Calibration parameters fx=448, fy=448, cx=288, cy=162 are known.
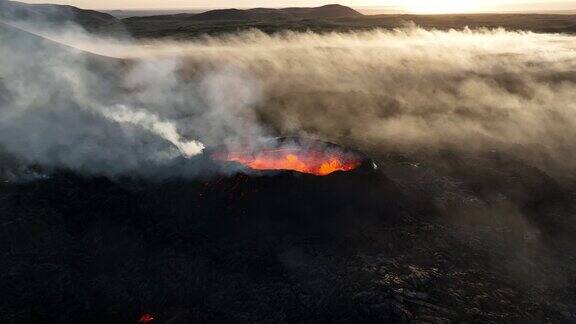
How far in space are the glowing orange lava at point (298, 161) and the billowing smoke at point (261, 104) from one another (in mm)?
2100

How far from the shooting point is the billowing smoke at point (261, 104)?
2939 cm

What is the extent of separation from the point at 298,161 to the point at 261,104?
78.4 ft

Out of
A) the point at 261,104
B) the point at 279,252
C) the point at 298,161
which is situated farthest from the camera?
the point at 261,104

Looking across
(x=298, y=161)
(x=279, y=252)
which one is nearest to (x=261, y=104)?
(x=298, y=161)

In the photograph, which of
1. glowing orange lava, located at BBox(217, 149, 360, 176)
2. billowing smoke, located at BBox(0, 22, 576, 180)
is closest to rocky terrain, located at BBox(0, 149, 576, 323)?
glowing orange lava, located at BBox(217, 149, 360, 176)

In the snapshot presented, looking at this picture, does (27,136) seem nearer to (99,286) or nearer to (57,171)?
(57,171)

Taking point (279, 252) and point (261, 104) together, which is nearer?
point (279, 252)

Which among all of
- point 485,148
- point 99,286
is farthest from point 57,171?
point 485,148

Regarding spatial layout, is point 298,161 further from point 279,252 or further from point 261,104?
point 261,104

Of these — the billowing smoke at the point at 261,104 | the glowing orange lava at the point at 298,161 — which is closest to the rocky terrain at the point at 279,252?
the glowing orange lava at the point at 298,161

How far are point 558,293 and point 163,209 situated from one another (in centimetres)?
1896

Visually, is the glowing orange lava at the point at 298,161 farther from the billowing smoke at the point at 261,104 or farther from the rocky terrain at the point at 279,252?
the billowing smoke at the point at 261,104

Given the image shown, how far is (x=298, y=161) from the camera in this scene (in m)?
27.3

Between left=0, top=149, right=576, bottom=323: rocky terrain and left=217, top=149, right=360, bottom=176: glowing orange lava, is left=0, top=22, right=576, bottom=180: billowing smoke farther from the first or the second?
left=0, top=149, right=576, bottom=323: rocky terrain
